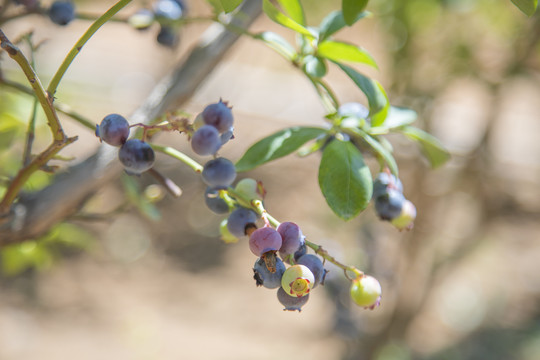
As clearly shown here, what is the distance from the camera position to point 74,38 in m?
5.14

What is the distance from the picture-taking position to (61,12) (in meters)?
0.75

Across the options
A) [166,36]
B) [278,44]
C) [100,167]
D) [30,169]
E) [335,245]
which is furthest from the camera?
[335,245]

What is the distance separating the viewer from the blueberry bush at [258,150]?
1.55 feet

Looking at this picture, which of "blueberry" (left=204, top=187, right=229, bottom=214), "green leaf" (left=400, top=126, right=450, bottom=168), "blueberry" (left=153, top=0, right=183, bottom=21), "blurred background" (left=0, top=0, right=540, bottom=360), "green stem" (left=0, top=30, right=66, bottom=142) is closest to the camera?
"green stem" (left=0, top=30, right=66, bottom=142)

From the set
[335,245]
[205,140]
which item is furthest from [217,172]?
[335,245]

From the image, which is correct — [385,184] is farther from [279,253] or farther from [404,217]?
[279,253]

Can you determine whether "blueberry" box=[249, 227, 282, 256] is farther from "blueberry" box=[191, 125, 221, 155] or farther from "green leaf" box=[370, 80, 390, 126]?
"green leaf" box=[370, 80, 390, 126]

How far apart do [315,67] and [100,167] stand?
1.13ft

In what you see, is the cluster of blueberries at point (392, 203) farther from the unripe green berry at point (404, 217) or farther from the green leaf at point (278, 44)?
the green leaf at point (278, 44)

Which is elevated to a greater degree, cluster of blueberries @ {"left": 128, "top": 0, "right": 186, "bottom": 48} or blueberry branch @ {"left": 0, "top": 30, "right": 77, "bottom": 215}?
cluster of blueberries @ {"left": 128, "top": 0, "right": 186, "bottom": 48}

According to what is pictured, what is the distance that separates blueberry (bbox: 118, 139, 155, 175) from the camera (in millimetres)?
477

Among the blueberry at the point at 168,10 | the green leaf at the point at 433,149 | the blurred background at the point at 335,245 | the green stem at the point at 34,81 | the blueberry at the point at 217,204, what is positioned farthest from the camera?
the blurred background at the point at 335,245

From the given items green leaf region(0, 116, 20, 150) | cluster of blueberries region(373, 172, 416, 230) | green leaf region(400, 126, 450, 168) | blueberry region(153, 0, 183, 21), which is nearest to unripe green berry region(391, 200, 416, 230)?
cluster of blueberries region(373, 172, 416, 230)

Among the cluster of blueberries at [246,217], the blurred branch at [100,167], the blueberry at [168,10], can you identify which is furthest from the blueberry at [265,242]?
the blueberry at [168,10]
